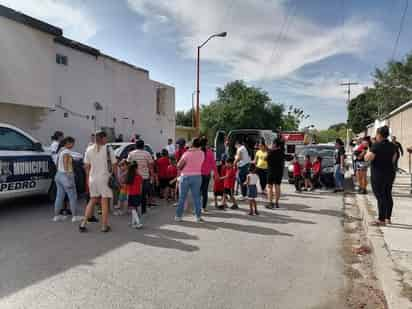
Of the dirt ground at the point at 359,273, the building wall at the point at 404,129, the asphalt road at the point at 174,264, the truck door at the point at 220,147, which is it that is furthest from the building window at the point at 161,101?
the dirt ground at the point at 359,273

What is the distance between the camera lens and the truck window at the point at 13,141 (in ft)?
25.0

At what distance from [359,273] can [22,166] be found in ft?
23.1

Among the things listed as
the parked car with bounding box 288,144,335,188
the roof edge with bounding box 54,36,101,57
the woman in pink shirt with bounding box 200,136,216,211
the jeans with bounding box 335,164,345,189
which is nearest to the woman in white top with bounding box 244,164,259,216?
the woman in pink shirt with bounding box 200,136,216,211

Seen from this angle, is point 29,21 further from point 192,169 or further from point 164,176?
point 192,169

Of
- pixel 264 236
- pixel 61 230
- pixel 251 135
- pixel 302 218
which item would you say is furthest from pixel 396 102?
pixel 61 230

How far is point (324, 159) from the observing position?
41.4 feet

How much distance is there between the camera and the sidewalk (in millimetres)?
3668

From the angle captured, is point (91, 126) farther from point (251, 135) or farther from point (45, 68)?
point (251, 135)

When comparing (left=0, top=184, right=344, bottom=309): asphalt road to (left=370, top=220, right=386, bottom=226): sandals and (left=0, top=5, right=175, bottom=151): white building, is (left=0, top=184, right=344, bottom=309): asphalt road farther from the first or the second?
(left=0, top=5, right=175, bottom=151): white building

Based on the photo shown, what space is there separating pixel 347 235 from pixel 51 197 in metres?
6.97

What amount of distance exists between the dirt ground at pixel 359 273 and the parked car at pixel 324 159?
5.07m

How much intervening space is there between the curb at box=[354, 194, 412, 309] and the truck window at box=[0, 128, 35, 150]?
752 cm

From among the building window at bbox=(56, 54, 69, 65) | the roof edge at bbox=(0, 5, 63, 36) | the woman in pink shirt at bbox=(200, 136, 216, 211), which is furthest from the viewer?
the building window at bbox=(56, 54, 69, 65)

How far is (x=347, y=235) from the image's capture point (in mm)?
6461
